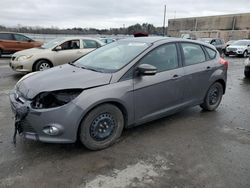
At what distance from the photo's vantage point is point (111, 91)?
348 centimetres

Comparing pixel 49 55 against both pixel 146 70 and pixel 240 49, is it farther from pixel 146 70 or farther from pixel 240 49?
pixel 240 49

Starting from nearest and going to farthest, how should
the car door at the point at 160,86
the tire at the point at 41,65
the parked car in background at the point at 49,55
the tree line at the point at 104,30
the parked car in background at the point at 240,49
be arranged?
1. the car door at the point at 160,86
2. the parked car in background at the point at 49,55
3. the tire at the point at 41,65
4. the parked car in background at the point at 240,49
5. the tree line at the point at 104,30

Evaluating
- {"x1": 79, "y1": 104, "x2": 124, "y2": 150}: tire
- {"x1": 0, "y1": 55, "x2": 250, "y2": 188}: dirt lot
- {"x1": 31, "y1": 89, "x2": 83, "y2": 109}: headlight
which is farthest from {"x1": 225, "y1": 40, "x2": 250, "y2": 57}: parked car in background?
{"x1": 31, "y1": 89, "x2": 83, "y2": 109}: headlight

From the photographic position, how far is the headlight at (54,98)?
127 inches

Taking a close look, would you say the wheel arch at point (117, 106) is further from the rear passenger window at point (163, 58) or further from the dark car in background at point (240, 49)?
the dark car in background at point (240, 49)

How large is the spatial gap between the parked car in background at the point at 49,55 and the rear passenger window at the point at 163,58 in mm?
5652

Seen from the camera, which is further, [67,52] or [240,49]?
[240,49]

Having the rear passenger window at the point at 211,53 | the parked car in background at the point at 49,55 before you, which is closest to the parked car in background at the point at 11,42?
the parked car in background at the point at 49,55

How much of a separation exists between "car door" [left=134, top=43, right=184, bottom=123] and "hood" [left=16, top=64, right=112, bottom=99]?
62cm

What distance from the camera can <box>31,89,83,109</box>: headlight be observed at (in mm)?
3236

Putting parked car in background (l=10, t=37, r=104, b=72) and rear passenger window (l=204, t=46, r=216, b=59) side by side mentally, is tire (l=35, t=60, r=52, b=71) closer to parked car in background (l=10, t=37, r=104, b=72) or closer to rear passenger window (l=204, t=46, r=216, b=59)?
parked car in background (l=10, t=37, r=104, b=72)

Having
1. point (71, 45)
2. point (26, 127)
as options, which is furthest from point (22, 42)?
point (26, 127)

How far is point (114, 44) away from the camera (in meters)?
4.79

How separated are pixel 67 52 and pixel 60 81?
6297 millimetres
